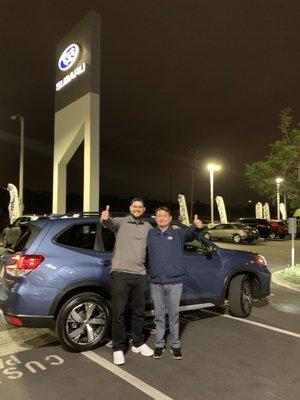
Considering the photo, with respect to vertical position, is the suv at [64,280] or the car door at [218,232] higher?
the car door at [218,232]

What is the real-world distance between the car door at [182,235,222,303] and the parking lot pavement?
55 centimetres

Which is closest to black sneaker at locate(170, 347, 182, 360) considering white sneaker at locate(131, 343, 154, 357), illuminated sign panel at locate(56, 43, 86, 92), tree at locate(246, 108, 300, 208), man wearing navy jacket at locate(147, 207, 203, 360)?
man wearing navy jacket at locate(147, 207, 203, 360)

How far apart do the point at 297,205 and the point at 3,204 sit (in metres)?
87.4

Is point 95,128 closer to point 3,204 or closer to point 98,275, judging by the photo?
point 98,275

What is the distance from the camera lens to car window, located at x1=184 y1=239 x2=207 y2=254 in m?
7.22

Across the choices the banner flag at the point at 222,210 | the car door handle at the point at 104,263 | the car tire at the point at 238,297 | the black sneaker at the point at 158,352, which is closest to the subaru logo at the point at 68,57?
the car tire at the point at 238,297

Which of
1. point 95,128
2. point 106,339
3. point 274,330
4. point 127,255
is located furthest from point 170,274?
point 95,128

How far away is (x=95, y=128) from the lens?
66.8 feet

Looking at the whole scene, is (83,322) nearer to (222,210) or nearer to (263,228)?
(263,228)

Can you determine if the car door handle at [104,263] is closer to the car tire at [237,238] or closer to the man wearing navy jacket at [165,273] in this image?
the man wearing navy jacket at [165,273]

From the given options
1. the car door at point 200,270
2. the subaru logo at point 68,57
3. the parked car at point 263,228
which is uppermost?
the subaru logo at point 68,57

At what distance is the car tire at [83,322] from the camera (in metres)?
5.82

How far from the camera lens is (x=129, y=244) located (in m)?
5.66

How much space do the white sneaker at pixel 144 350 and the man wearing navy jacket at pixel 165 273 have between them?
0.11 m
